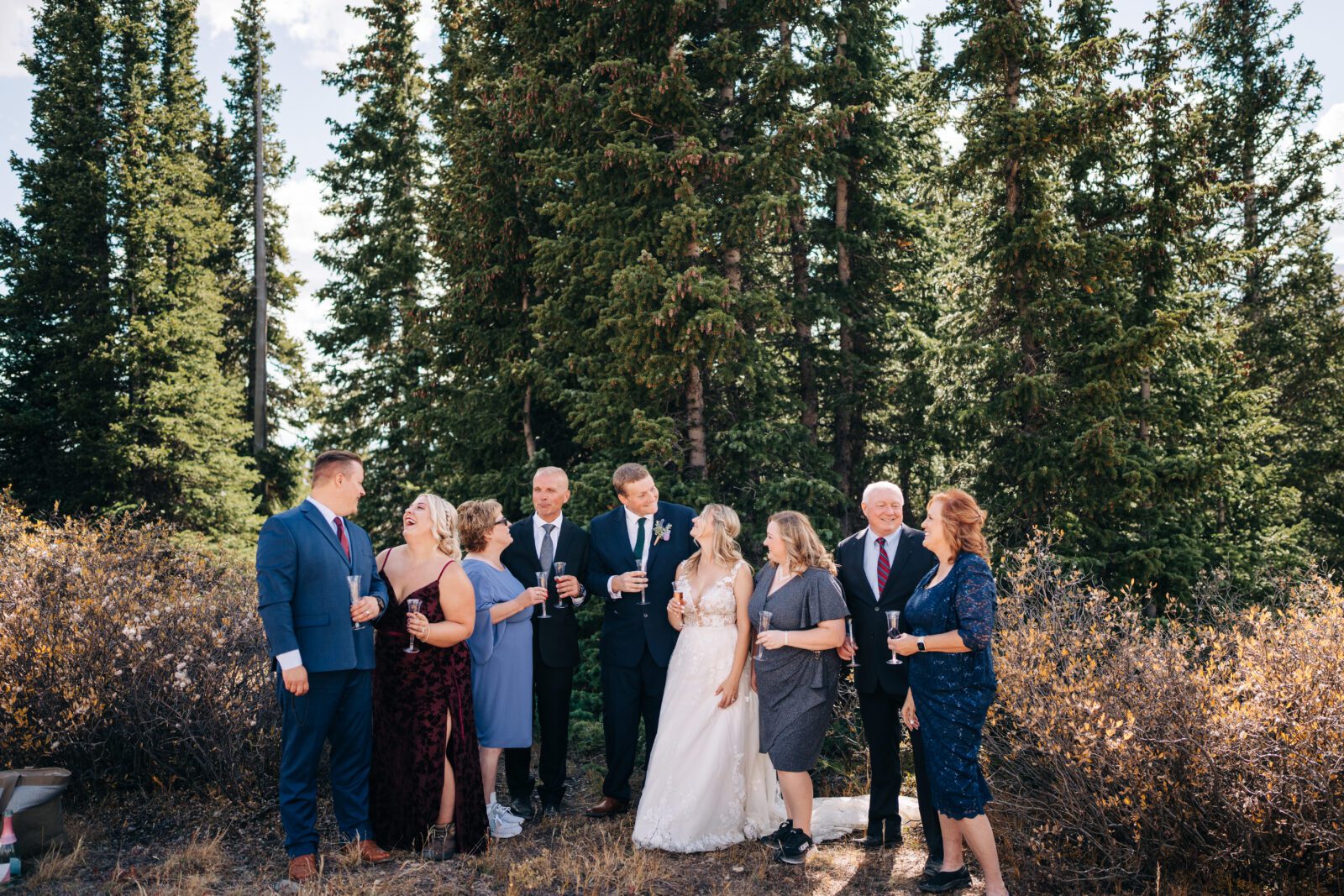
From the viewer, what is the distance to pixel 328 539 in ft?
16.3

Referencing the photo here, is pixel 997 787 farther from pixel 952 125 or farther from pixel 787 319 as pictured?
pixel 952 125

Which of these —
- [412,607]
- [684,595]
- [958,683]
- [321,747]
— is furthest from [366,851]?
[958,683]

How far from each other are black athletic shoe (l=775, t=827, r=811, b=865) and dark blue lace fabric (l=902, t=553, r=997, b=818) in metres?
0.98

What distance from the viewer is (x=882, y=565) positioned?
5.68m

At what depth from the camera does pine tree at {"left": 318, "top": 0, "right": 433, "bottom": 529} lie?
20906mm

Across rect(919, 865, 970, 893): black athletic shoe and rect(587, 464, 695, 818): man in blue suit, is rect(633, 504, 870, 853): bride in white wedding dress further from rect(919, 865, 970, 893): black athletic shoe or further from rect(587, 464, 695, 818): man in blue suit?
rect(919, 865, 970, 893): black athletic shoe

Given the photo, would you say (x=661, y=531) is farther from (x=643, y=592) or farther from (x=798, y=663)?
(x=798, y=663)

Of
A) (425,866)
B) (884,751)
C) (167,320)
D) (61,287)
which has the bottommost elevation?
(425,866)

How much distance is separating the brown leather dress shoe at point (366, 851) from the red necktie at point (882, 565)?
3411mm

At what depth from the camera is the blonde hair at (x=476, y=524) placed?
19.7 feet

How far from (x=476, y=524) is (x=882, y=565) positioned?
270 cm

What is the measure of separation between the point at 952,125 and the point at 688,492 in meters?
6.93

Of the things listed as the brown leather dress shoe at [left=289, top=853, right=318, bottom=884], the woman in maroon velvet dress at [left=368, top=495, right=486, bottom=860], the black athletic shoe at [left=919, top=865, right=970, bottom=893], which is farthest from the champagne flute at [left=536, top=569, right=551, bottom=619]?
the black athletic shoe at [left=919, top=865, right=970, bottom=893]

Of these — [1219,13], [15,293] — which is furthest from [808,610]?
[15,293]
